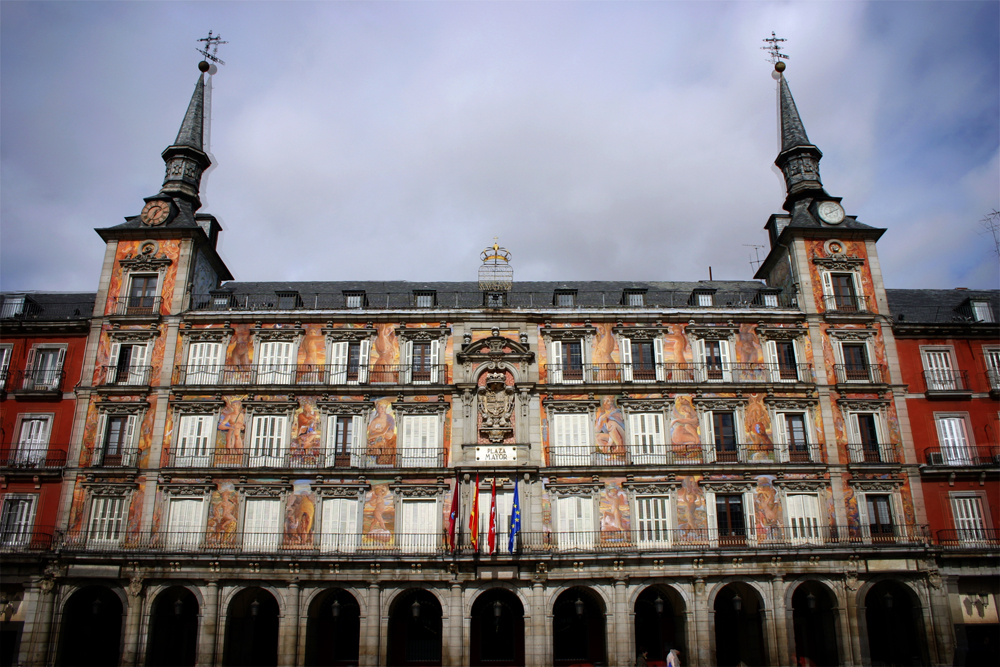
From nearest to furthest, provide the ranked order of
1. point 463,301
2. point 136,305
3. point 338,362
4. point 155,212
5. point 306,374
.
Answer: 1. point 306,374
2. point 338,362
3. point 136,305
4. point 155,212
5. point 463,301

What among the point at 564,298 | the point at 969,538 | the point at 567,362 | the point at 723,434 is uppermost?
the point at 564,298

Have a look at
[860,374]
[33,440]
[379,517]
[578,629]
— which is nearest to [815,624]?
[578,629]

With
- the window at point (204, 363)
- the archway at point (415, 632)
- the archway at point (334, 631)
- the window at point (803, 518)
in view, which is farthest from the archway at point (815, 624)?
the window at point (204, 363)

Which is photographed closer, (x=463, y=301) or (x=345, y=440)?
(x=345, y=440)

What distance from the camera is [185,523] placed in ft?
107

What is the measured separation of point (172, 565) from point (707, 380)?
26.2 m

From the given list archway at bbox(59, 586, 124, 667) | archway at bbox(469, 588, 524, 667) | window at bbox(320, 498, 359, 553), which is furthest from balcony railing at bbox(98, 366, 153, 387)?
archway at bbox(469, 588, 524, 667)

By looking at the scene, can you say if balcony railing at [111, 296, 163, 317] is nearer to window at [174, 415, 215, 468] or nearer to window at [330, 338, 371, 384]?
window at [174, 415, 215, 468]

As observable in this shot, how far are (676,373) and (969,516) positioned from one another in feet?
48.8

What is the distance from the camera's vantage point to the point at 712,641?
30859 mm

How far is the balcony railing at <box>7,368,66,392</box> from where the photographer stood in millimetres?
34875

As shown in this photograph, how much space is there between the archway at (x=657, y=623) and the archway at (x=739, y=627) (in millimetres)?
2129

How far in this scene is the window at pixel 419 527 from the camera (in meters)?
32.0

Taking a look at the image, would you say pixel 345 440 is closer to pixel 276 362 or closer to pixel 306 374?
pixel 306 374
